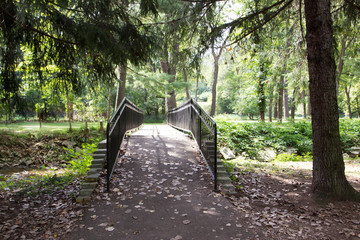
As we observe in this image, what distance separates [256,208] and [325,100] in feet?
6.75

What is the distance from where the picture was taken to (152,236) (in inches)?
114

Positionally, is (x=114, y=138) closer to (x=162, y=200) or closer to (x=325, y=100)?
(x=162, y=200)

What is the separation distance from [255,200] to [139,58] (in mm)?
3411

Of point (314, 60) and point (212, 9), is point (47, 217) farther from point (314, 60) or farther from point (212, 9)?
point (212, 9)

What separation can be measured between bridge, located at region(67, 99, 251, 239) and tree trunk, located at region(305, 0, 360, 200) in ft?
5.62

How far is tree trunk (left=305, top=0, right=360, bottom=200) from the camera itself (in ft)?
12.7

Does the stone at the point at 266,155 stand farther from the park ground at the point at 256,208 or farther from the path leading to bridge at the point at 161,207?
the path leading to bridge at the point at 161,207

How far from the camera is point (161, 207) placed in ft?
12.1

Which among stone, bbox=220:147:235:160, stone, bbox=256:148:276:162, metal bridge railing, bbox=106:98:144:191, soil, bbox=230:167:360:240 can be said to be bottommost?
soil, bbox=230:167:360:240

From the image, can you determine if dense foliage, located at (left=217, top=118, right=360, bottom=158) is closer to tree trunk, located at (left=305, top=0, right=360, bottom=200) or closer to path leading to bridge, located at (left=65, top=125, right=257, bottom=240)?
path leading to bridge, located at (left=65, top=125, right=257, bottom=240)

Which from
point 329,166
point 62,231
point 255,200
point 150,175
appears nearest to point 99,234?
point 62,231

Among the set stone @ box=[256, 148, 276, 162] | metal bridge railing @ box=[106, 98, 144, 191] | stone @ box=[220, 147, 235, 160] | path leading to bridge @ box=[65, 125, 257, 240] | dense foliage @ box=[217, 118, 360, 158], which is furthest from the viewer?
dense foliage @ box=[217, 118, 360, 158]

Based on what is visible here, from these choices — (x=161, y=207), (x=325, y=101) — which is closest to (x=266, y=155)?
(x=325, y=101)

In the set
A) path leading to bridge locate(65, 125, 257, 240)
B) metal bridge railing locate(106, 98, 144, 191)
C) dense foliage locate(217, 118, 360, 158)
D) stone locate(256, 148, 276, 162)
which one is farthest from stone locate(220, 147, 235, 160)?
metal bridge railing locate(106, 98, 144, 191)
